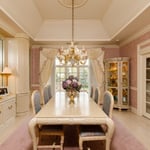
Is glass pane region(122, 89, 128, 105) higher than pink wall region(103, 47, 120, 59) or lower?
lower

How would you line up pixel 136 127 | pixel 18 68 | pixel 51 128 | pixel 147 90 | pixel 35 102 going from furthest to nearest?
pixel 18 68
pixel 147 90
pixel 136 127
pixel 35 102
pixel 51 128

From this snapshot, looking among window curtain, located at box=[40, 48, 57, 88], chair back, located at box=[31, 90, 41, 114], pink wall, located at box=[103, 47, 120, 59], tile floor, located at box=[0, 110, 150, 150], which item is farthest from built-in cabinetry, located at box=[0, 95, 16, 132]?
pink wall, located at box=[103, 47, 120, 59]

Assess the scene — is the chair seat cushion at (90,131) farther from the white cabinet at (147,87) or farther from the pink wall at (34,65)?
the pink wall at (34,65)

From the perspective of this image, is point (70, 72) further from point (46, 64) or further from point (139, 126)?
point (139, 126)

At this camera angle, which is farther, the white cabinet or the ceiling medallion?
the white cabinet

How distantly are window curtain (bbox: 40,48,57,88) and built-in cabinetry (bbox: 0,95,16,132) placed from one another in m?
2.32

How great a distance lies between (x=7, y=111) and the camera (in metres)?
4.50

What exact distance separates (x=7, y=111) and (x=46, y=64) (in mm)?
3172

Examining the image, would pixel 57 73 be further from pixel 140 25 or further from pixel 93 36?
pixel 140 25

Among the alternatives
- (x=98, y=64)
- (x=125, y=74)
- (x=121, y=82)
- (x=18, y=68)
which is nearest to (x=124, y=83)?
(x=121, y=82)

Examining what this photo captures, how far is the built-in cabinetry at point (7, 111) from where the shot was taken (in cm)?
415

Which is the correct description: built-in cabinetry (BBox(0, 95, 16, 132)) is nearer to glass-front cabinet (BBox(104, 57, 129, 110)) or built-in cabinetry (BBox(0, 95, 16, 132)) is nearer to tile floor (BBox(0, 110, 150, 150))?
tile floor (BBox(0, 110, 150, 150))

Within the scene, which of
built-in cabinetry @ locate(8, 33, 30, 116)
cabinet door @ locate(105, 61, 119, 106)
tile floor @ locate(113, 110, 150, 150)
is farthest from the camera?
cabinet door @ locate(105, 61, 119, 106)

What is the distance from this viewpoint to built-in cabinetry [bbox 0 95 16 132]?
415cm
